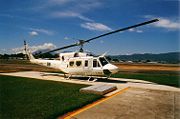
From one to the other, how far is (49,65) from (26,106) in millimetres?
12616

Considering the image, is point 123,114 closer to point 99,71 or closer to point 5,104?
point 5,104

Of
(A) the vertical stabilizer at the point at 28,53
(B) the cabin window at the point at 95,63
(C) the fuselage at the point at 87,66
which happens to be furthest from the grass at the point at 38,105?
(A) the vertical stabilizer at the point at 28,53

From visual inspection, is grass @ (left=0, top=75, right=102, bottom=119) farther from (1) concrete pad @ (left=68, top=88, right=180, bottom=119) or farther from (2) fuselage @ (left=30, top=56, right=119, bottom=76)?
(2) fuselage @ (left=30, top=56, right=119, bottom=76)

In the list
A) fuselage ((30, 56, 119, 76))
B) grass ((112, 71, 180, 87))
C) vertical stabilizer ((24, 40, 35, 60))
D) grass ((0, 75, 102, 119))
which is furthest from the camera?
vertical stabilizer ((24, 40, 35, 60))

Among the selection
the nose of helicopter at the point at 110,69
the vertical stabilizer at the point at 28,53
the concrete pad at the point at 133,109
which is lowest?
the concrete pad at the point at 133,109

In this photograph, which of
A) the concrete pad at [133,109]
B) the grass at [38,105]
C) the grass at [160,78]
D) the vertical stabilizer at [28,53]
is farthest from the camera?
the vertical stabilizer at [28,53]

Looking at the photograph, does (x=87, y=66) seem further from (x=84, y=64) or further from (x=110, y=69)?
(x=110, y=69)

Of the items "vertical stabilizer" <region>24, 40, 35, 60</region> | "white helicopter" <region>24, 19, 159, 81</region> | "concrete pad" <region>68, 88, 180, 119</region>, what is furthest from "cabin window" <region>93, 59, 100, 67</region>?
"vertical stabilizer" <region>24, 40, 35, 60</region>

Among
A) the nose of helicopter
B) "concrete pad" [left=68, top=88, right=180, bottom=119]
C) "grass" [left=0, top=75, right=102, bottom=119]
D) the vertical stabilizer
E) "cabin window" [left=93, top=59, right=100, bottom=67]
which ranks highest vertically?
the vertical stabilizer

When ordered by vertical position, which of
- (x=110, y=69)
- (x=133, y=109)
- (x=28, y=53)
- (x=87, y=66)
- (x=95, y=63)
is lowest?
(x=133, y=109)

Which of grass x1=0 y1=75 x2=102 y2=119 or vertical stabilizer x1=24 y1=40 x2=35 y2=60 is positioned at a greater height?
vertical stabilizer x1=24 y1=40 x2=35 y2=60

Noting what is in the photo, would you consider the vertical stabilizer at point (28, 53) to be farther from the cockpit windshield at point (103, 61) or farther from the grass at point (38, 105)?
the grass at point (38, 105)

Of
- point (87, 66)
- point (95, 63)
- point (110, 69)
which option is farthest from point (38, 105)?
point (87, 66)

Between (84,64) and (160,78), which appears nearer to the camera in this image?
(84,64)
